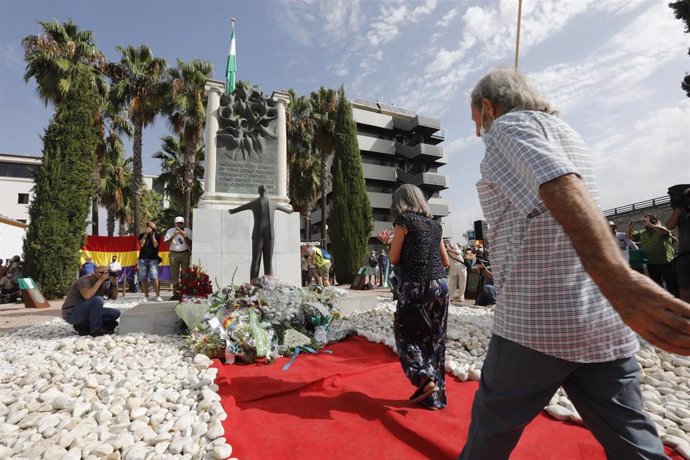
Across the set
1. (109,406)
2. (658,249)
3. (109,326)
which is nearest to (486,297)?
(658,249)

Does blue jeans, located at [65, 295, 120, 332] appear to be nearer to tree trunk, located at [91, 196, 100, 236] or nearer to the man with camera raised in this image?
the man with camera raised

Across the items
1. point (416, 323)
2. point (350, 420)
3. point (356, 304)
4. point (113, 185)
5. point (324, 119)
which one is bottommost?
point (350, 420)

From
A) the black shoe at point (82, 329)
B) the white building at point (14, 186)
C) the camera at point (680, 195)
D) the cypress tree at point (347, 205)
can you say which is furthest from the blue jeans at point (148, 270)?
the white building at point (14, 186)

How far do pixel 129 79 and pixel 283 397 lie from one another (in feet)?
65.8

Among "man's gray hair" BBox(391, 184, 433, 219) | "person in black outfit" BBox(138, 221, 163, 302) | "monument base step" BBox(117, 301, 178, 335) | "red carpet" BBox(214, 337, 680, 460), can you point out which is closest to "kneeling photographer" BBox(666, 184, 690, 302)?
"red carpet" BBox(214, 337, 680, 460)

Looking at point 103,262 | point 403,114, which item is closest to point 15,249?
point 103,262

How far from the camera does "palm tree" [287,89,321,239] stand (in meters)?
24.3

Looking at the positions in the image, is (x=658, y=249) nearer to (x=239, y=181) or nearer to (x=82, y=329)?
(x=239, y=181)

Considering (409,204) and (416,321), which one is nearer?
(416,321)

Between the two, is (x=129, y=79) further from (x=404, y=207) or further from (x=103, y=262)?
(x=404, y=207)

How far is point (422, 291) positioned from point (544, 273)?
169 centimetres

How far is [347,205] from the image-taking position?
2216cm

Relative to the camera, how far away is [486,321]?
5598mm

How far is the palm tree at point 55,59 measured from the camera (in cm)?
1498
